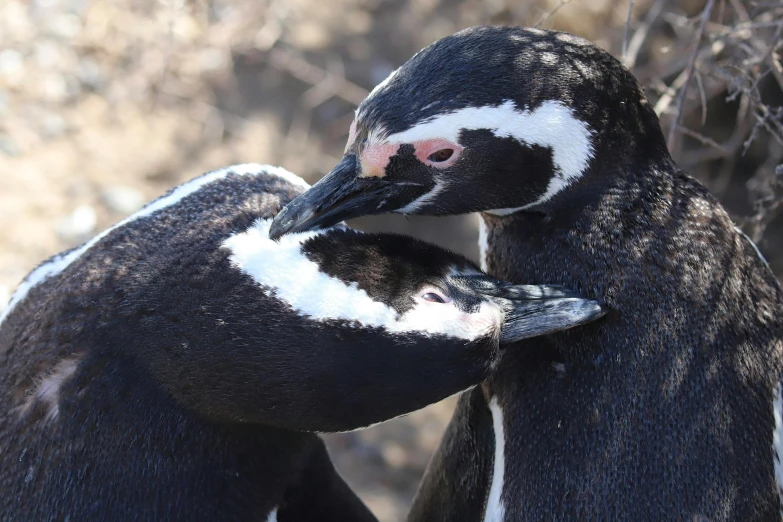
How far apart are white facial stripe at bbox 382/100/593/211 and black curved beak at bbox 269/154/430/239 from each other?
0.36 ft

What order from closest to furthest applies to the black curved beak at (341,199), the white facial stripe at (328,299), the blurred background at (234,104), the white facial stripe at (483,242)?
the white facial stripe at (328,299), the black curved beak at (341,199), the white facial stripe at (483,242), the blurred background at (234,104)

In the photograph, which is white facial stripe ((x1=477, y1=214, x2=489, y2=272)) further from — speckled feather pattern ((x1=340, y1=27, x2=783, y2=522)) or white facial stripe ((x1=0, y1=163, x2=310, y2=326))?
white facial stripe ((x1=0, y1=163, x2=310, y2=326))

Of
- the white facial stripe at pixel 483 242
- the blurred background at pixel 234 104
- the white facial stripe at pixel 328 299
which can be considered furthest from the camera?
the blurred background at pixel 234 104

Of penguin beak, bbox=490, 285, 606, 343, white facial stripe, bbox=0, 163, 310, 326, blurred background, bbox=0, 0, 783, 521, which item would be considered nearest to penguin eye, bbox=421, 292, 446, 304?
penguin beak, bbox=490, 285, 606, 343

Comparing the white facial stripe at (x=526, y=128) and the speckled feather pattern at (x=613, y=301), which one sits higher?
the white facial stripe at (x=526, y=128)

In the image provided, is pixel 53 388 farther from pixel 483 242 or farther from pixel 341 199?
pixel 483 242

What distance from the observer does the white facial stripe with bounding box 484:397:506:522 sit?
5.45 ft

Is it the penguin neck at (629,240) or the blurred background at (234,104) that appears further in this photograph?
the blurred background at (234,104)

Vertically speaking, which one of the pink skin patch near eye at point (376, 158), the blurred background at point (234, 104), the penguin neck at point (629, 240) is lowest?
the blurred background at point (234, 104)

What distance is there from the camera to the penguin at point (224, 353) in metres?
1.49

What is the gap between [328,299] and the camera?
1491mm

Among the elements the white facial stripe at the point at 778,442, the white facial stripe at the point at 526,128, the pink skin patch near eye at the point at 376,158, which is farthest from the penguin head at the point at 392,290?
the white facial stripe at the point at 778,442

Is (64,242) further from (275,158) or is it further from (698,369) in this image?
(698,369)

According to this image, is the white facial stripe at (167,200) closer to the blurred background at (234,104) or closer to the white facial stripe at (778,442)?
the white facial stripe at (778,442)
